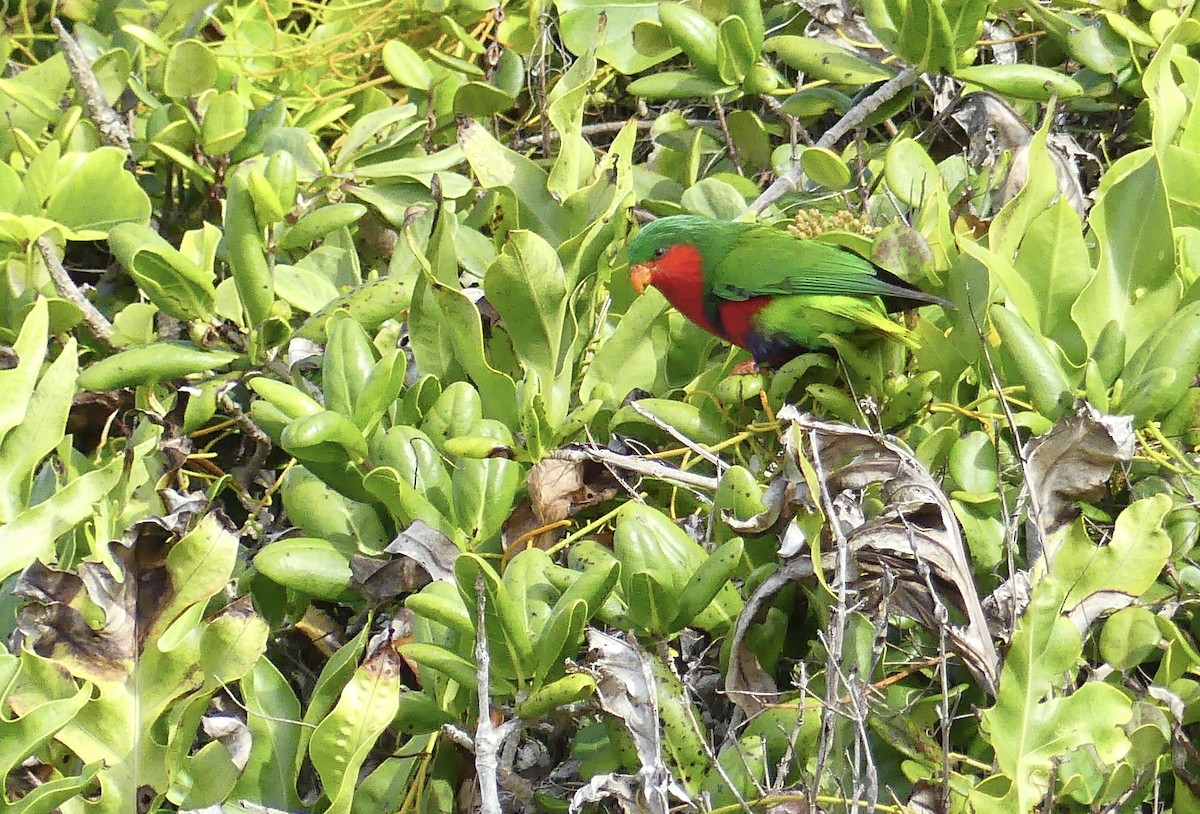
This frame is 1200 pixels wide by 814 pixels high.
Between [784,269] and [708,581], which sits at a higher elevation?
[708,581]

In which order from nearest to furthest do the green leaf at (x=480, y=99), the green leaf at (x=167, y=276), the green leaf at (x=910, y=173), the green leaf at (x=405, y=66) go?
the green leaf at (x=167, y=276) → the green leaf at (x=910, y=173) → the green leaf at (x=480, y=99) → the green leaf at (x=405, y=66)

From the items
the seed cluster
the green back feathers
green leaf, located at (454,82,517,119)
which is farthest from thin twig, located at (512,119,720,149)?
the seed cluster

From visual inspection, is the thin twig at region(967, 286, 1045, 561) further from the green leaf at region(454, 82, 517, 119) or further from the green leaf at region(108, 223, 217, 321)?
the green leaf at region(454, 82, 517, 119)

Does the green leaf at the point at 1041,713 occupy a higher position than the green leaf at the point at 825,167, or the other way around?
the green leaf at the point at 825,167

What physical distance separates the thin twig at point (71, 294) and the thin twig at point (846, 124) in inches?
52.1

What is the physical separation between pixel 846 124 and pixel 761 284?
0.39 m

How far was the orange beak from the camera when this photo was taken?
2566 millimetres

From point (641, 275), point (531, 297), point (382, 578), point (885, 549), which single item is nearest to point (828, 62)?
point (641, 275)

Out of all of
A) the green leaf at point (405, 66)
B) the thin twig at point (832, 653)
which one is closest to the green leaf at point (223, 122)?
the green leaf at point (405, 66)

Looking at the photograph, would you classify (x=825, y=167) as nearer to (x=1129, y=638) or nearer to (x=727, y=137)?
(x=727, y=137)

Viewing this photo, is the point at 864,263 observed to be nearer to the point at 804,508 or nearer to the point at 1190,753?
the point at 804,508

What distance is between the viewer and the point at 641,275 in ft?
8.54

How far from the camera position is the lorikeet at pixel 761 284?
8.01 feet

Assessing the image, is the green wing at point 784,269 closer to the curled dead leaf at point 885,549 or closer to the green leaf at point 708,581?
the curled dead leaf at point 885,549
